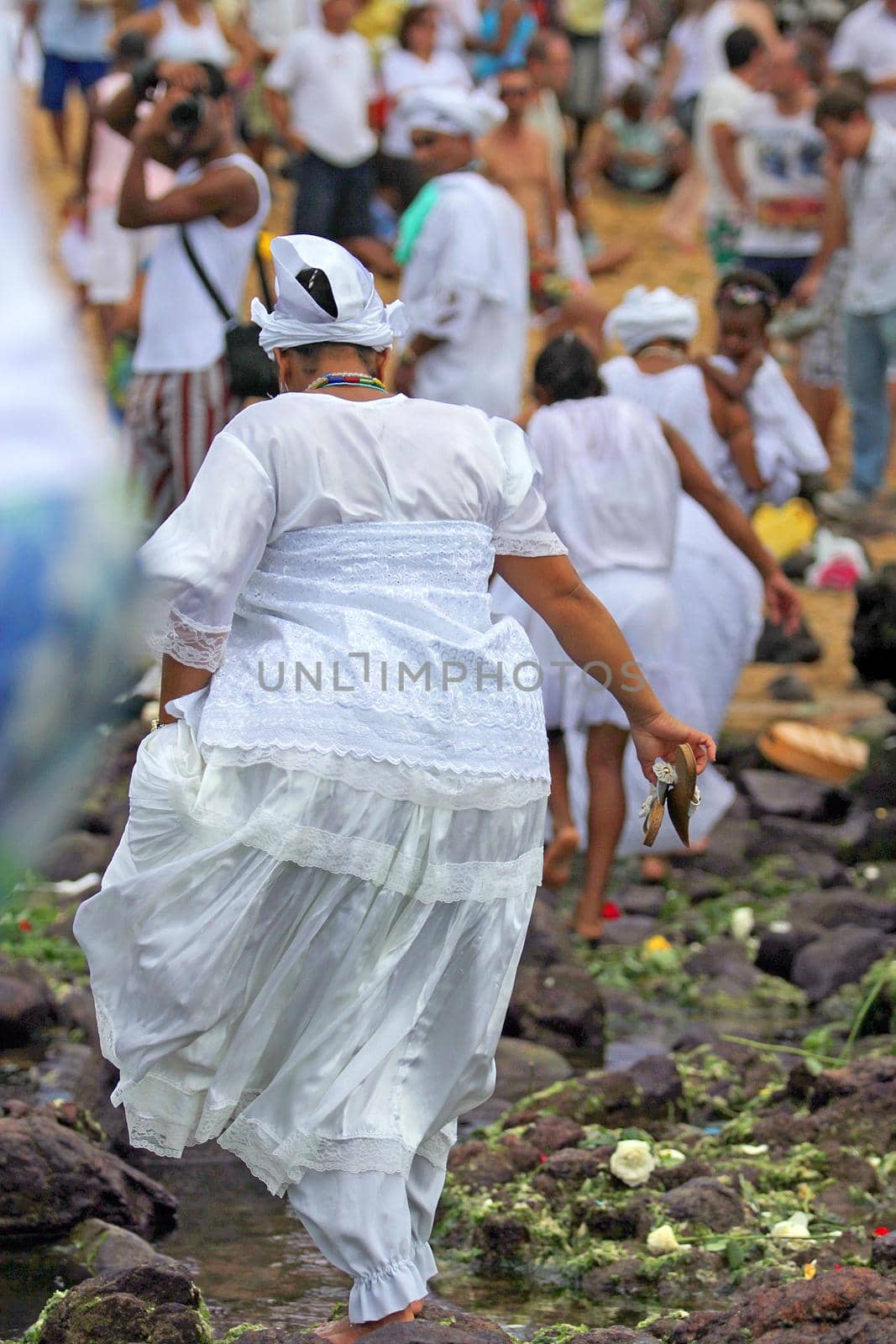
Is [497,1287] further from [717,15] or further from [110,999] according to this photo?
[717,15]

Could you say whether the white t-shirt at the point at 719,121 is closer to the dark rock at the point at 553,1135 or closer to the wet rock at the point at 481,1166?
the dark rock at the point at 553,1135

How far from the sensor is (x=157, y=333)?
730 cm

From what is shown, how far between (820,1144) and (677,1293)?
0.79 metres

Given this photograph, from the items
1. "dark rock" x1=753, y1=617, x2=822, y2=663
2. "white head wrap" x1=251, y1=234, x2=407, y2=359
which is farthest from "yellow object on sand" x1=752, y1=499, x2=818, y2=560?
"white head wrap" x1=251, y1=234, x2=407, y2=359

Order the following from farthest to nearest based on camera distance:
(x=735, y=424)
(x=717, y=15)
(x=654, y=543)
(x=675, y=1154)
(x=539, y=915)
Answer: (x=717, y=15), (x=735, y=424), (x=654, y=543), (x=539, y=915), (x=675, y=1154)

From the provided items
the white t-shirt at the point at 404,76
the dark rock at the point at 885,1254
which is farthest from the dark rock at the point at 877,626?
the dark rock at the point at 885,1254

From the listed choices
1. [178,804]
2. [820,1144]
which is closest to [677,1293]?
[820,1144]

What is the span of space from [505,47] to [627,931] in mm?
8557

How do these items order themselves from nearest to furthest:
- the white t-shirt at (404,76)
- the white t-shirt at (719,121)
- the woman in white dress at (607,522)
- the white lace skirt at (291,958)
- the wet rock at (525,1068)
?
the white lace skirt at (291,958), the wet rock at (525,1068), the woman in white dress at (607,522), the white t-shirt at (404,76), the white t-shirt at (719,121)

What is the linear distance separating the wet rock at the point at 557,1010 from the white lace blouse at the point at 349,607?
90.9 inches

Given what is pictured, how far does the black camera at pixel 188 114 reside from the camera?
23.3 feet

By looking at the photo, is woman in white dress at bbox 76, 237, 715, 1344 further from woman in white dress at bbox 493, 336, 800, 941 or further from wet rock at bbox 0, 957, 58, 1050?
woman in white dress at bbox 493, 336, 800, 941

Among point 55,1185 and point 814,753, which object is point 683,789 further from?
point 814,753

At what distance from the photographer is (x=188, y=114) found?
280 inches
